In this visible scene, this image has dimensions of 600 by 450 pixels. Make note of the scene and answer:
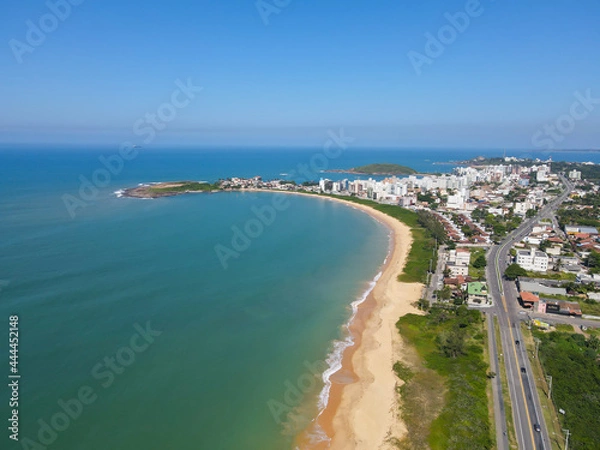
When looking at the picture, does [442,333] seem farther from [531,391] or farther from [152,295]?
[152,295]

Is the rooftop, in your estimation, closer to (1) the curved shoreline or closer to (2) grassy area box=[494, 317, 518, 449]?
(1) the curved shoreline

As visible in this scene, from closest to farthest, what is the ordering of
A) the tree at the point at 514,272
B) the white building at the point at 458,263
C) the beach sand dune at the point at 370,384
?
the beach sand dune at the point at 370,384
the tree at the point at 514,272
the white building at the point at 458,263

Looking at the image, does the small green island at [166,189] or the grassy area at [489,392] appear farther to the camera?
the small green island at [166,189]

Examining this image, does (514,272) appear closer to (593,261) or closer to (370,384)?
(593,261)

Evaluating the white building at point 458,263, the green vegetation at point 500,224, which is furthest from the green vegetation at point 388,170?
the white building at point 458,263

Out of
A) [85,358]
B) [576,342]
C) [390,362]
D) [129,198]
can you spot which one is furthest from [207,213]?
[576,342]

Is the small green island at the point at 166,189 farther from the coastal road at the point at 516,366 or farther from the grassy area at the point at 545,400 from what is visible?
the grassy area at the point at 545,400
